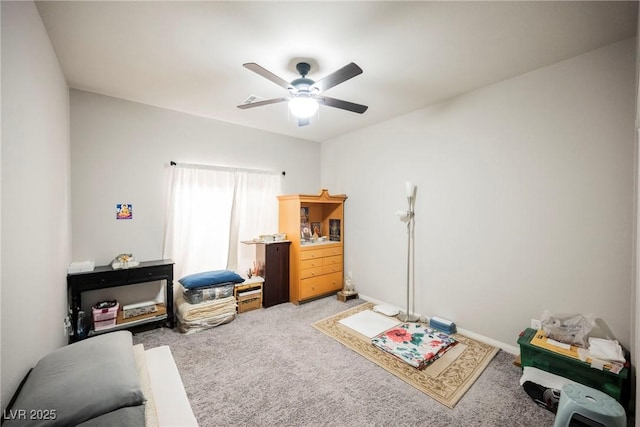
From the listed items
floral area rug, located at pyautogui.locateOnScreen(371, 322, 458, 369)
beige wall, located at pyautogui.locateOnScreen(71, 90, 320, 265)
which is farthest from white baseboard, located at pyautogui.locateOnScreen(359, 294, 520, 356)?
beige wall, located at pyautogui.locateOnScreen(71, 90, 320, 265)

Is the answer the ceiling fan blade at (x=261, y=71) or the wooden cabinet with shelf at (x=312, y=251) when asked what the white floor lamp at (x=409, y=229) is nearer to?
the wooden cabinet with shelf at (x=312, y=251)

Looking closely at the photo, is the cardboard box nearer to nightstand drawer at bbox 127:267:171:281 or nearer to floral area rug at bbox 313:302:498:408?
nightstand drawer at bbox 127:267:171:281

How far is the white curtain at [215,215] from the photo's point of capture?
11.4 feet

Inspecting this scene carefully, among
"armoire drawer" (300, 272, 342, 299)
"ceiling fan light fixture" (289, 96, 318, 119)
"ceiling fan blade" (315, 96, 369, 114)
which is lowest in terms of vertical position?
"armoire drawer" (300, 272, 342, 299)

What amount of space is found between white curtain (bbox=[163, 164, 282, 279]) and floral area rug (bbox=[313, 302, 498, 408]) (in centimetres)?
184

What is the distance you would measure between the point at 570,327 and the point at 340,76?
2737mm

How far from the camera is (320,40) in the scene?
1.99 meters

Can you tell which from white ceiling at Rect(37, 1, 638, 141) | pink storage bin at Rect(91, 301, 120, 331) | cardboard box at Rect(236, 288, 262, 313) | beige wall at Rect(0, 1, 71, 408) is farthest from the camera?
cardboard box at Rect(236, 288, 262, 313)

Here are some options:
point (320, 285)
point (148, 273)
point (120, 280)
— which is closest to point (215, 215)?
point (148, 273)

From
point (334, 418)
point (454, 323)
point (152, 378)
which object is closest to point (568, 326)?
point (454, 323)

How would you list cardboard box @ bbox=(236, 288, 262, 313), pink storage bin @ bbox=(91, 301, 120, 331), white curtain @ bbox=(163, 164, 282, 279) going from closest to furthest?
pink storage bin @ bbox=(91, 301, 120, 331), white curtain @ bbox=(163, 164, 282, 279), cardboard box @ bbox=(236, 288, 262, 313)

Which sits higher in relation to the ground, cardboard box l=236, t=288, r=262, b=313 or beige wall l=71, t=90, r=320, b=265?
beige wall l=71, t=90, r=320, b=265

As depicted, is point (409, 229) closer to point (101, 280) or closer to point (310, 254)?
point (310, 254)

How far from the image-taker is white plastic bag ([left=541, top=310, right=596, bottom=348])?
208 centimetres
